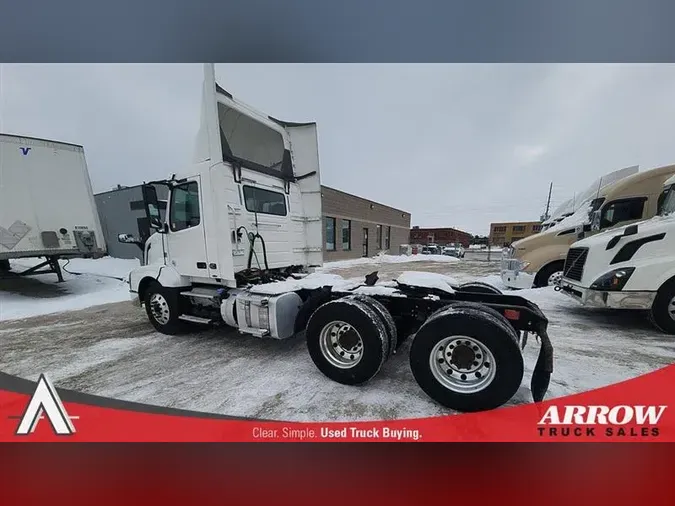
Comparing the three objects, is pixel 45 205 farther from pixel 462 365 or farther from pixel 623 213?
pixel 623 213

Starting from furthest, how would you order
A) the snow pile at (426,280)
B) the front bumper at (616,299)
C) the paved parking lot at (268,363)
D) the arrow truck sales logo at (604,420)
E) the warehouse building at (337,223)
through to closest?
the warehouse building at (337,223)
the front bumper at (616,299)
the snow pile at (426,280)
the paved parking lot at (268,363)
the arrow truck sales logo at (604,420)

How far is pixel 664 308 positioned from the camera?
7.45ft

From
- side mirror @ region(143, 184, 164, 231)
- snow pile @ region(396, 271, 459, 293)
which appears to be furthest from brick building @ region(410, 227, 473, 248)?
side mirror @ region(143, 184, 164, 231)

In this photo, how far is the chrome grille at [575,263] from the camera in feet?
9.48

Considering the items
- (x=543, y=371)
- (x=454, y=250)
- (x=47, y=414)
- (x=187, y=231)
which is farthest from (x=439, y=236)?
(x=47, y=414)

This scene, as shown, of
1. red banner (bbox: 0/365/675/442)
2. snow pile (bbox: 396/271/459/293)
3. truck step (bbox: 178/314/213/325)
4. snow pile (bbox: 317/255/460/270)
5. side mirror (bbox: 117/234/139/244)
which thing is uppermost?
side mirror (bbox: 117/234/139/244)

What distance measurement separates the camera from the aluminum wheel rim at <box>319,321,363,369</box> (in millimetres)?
2004

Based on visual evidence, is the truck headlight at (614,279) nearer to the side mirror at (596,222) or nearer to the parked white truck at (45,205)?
the side mirror at (596,222)

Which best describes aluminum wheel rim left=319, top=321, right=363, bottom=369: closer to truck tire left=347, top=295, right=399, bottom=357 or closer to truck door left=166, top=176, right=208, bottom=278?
truck tire left=347, top=295, right=399, bottom=357

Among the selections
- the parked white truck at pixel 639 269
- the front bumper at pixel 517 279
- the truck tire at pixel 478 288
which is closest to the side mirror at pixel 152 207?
the truck tire at pixel 478 288

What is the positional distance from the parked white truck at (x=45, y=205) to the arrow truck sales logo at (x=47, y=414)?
5.93ft
